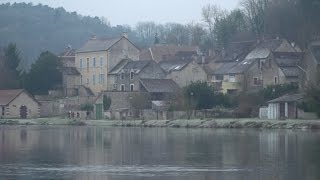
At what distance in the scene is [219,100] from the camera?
83875 millimetres

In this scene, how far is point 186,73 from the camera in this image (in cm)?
10081

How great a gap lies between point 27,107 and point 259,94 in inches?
1147

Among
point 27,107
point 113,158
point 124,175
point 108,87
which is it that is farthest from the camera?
point 108,87

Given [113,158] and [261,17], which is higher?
[261,17]

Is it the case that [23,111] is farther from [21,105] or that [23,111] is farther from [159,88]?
[159,88]

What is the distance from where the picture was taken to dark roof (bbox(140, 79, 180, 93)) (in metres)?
93.2

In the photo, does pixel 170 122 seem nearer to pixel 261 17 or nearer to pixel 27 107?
pixel 27 107

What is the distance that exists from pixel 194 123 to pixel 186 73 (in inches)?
1091

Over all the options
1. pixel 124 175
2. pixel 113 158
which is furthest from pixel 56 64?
pixel 124 175

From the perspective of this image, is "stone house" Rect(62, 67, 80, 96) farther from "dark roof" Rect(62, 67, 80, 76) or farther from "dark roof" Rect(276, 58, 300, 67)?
"dark roof" Rect(276, 58, 300, 67)

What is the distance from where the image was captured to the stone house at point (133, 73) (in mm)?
97875

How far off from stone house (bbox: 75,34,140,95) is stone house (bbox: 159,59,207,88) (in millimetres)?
6715

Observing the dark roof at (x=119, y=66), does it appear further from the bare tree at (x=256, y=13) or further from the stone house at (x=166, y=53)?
the bare tree at (x=256, y=13)

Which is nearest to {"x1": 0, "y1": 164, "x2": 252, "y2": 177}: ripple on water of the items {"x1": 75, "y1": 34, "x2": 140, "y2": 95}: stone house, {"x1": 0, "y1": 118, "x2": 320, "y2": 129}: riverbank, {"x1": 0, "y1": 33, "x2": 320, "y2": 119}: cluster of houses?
{"x1": 0, "y1": 118, "x2": 320, "y2": 129}: riverbank
